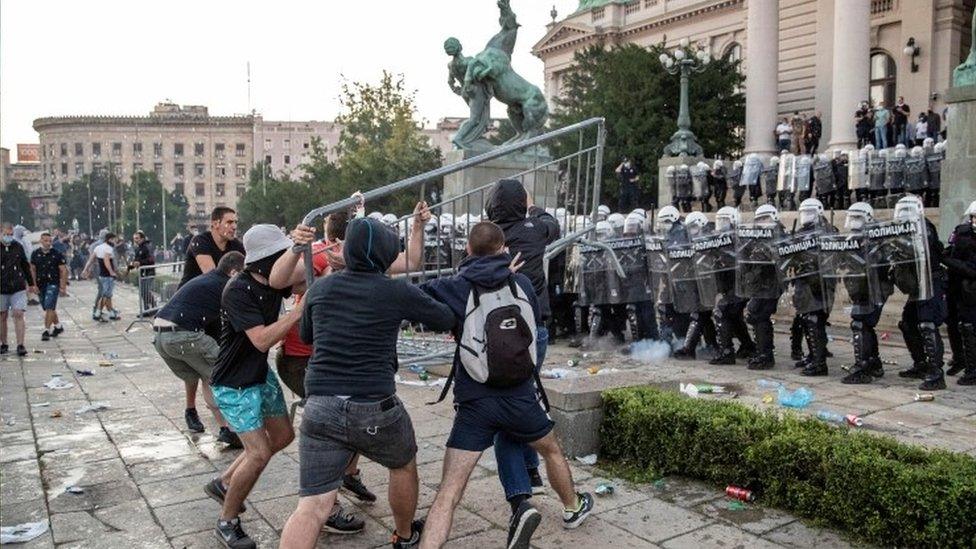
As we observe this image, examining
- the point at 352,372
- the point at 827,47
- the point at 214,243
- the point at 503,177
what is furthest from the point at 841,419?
the point at 827,47

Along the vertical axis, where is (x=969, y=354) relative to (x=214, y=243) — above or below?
below

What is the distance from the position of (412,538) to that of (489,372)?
962mm

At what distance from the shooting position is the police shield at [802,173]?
1803cm

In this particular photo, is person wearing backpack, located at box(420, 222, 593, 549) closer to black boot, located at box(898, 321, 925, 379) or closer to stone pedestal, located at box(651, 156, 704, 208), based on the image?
black boot, located at box(898, 321, 925, 379)

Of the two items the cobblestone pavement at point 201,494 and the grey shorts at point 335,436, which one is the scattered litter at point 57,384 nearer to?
the cobblestone pavement at point 201,494

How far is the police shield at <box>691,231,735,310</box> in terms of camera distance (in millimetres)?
9469

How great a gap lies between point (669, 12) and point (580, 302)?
3680 cm

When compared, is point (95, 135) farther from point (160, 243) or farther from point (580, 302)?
point (580, 302)

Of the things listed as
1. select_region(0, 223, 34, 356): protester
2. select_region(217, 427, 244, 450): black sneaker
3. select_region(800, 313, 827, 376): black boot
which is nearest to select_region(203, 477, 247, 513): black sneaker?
select_region(217, 427, 244, 450): black sneaker

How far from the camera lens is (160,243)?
88875 millimetres

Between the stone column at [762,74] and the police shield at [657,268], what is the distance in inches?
707

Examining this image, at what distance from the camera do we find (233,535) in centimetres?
439

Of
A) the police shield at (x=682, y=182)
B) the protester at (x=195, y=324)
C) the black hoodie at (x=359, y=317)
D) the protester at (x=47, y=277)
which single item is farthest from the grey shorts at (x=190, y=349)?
the police shield at (x=682, y=182)

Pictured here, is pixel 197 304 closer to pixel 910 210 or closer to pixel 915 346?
pixel 910 210
